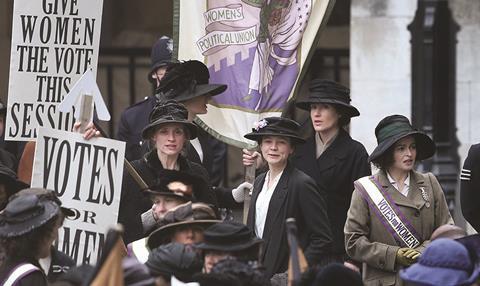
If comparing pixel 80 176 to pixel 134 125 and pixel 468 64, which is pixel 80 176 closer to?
pixel 134 125

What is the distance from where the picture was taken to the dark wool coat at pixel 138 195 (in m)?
10.8

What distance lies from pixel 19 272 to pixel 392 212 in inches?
117

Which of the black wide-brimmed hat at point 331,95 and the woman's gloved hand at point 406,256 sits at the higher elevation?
the black wide-brimmed hat at point 331,95

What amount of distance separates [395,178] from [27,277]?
10.2ft

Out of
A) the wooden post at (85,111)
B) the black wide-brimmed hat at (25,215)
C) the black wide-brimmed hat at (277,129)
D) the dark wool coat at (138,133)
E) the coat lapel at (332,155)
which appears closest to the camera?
the black wide-brimmed hat at (25,215)

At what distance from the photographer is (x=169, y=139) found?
433 inches

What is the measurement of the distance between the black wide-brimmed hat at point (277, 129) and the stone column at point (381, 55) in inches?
176

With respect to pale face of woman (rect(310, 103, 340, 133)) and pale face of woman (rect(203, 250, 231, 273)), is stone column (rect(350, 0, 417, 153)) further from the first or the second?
pale face of woman (rect(203, 250, 231, 273))

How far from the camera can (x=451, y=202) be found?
14.6m

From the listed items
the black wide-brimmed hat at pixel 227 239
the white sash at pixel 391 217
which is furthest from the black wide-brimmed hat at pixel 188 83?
the black wide-brimmed hat at pixel 227 239

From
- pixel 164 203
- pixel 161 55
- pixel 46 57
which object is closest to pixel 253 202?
pixel 164 203

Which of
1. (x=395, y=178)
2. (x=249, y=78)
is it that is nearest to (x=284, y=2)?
(x=249, y=78)

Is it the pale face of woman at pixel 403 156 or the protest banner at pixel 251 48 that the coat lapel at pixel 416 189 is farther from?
the protest banner at pixel 251 48

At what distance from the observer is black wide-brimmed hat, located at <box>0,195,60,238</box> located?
337 inches
